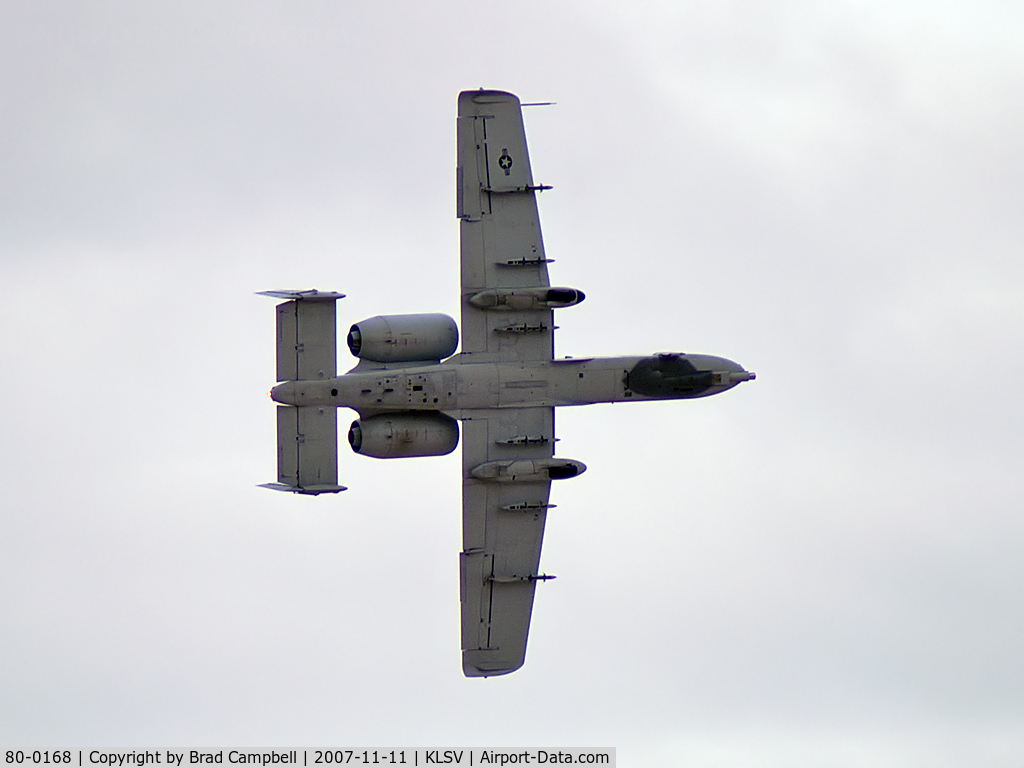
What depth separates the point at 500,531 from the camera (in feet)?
115

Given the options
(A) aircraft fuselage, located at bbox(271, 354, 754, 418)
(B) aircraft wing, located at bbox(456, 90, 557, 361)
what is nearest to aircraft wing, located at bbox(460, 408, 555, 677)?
(A) aircraft fuselage, located at bbox(271, 354, 754, 418)

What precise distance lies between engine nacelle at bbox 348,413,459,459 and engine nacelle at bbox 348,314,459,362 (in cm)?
131

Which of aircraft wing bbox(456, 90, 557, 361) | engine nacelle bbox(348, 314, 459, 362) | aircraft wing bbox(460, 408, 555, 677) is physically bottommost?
aircraft wing bbox(460, 408, 555, 677)

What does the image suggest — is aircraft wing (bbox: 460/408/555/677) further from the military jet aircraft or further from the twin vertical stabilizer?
the twin vertical stabilizer

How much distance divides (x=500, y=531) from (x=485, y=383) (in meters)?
3.54

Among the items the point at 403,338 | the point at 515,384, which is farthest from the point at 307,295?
the point at 515,384

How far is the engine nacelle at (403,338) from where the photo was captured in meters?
33.5

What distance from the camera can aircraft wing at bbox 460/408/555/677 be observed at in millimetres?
34281

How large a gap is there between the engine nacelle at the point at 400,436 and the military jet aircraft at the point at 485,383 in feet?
0.07

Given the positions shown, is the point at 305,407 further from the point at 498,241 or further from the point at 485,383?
the point at 498,241

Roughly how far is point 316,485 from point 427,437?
2608 millimetres

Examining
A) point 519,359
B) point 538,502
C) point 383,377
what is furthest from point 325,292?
point 538,502

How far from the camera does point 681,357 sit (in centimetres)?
3491

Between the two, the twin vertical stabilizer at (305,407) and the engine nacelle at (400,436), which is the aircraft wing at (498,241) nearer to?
the engine nacelle at (400,436)
